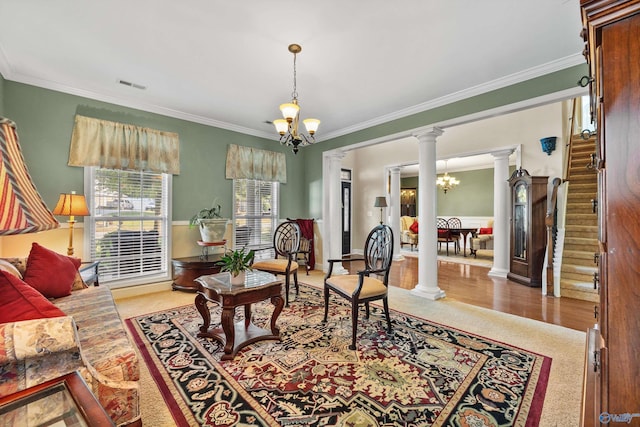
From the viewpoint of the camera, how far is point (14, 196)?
0.71 m

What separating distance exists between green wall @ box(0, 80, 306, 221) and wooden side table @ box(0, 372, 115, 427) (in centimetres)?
366

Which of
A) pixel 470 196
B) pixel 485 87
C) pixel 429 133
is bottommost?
pixel 470 196

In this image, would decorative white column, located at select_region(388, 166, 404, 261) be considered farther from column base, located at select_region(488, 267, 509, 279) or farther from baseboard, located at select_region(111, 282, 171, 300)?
baseboard, located at select_region(111, 282, 171, 300)

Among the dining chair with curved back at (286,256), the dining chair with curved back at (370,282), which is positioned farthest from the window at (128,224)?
the dining chair with curved back at (370,282)

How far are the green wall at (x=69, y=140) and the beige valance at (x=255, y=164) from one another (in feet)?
0.44

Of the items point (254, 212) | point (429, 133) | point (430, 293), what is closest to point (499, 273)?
point (430, 293)

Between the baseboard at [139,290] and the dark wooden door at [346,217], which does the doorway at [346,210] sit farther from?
the baseboard at [139,290]

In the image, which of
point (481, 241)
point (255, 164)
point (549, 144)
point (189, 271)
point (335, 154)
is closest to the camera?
point (189, 271)

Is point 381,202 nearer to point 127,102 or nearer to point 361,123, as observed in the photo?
point 361,123

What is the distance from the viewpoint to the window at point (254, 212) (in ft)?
16.4

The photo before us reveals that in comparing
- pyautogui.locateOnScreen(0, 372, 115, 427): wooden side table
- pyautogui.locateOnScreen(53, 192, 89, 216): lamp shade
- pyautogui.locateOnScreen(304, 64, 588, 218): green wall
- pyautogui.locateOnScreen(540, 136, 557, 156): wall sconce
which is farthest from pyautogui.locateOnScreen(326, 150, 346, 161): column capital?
pyautogui.locateOnScreen(0, 372, 115, 427): wooden side table

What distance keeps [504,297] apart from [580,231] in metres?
1.96

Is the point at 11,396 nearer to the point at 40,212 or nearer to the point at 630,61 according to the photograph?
the point at 40,212

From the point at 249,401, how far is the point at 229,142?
4.15m
